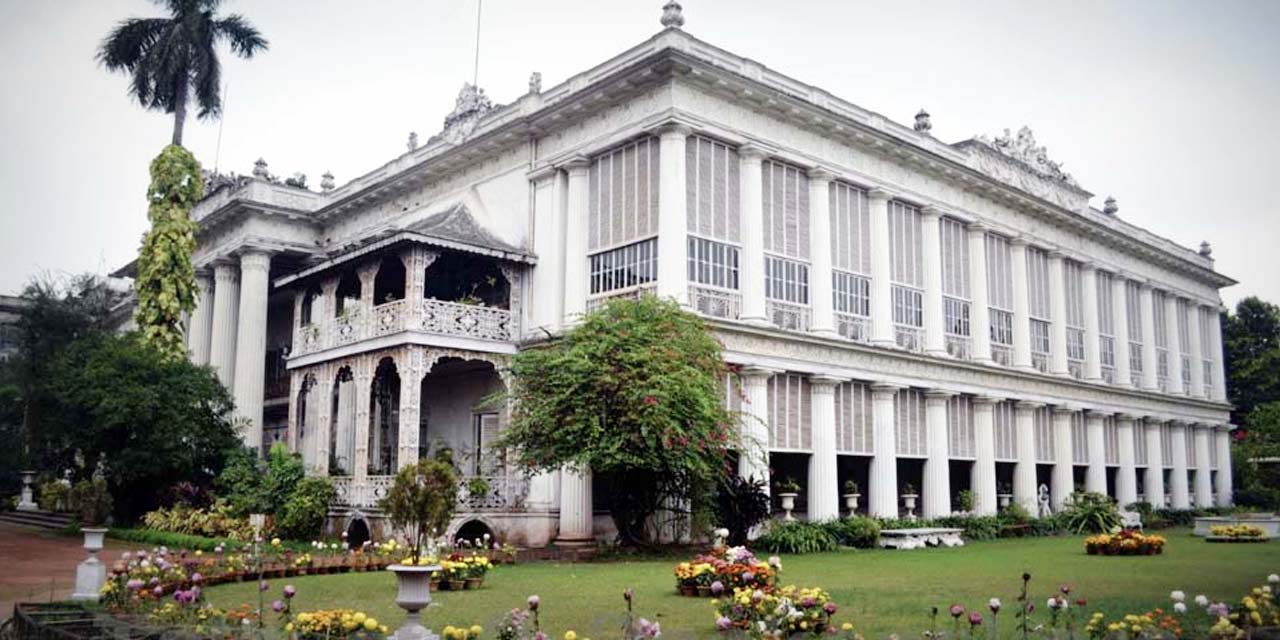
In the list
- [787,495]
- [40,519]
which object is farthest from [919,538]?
[40,519]

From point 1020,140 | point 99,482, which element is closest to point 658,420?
point 99,482

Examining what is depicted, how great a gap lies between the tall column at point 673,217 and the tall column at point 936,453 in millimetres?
10513

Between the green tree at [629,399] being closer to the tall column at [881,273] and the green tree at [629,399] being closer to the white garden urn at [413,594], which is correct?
the tall column at [881,273]

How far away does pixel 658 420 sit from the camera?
20.7 meters

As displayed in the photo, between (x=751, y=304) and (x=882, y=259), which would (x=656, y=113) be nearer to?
(x=751, y=304)

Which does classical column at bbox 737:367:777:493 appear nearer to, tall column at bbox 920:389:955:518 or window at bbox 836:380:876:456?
window at bbox 836:380:876:456

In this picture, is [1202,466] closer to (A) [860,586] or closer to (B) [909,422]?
(B) [909,422]

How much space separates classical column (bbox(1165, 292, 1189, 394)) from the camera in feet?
144

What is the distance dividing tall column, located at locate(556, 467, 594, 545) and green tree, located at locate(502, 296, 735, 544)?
2029 millimetres

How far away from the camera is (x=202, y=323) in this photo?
3934cm

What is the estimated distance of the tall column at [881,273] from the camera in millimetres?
29531

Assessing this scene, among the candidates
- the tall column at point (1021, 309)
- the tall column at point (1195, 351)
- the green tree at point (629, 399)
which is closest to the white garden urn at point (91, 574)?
the green tree at point (629, 399)

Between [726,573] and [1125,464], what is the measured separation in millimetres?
30640

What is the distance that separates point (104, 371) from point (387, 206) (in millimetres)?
9908
